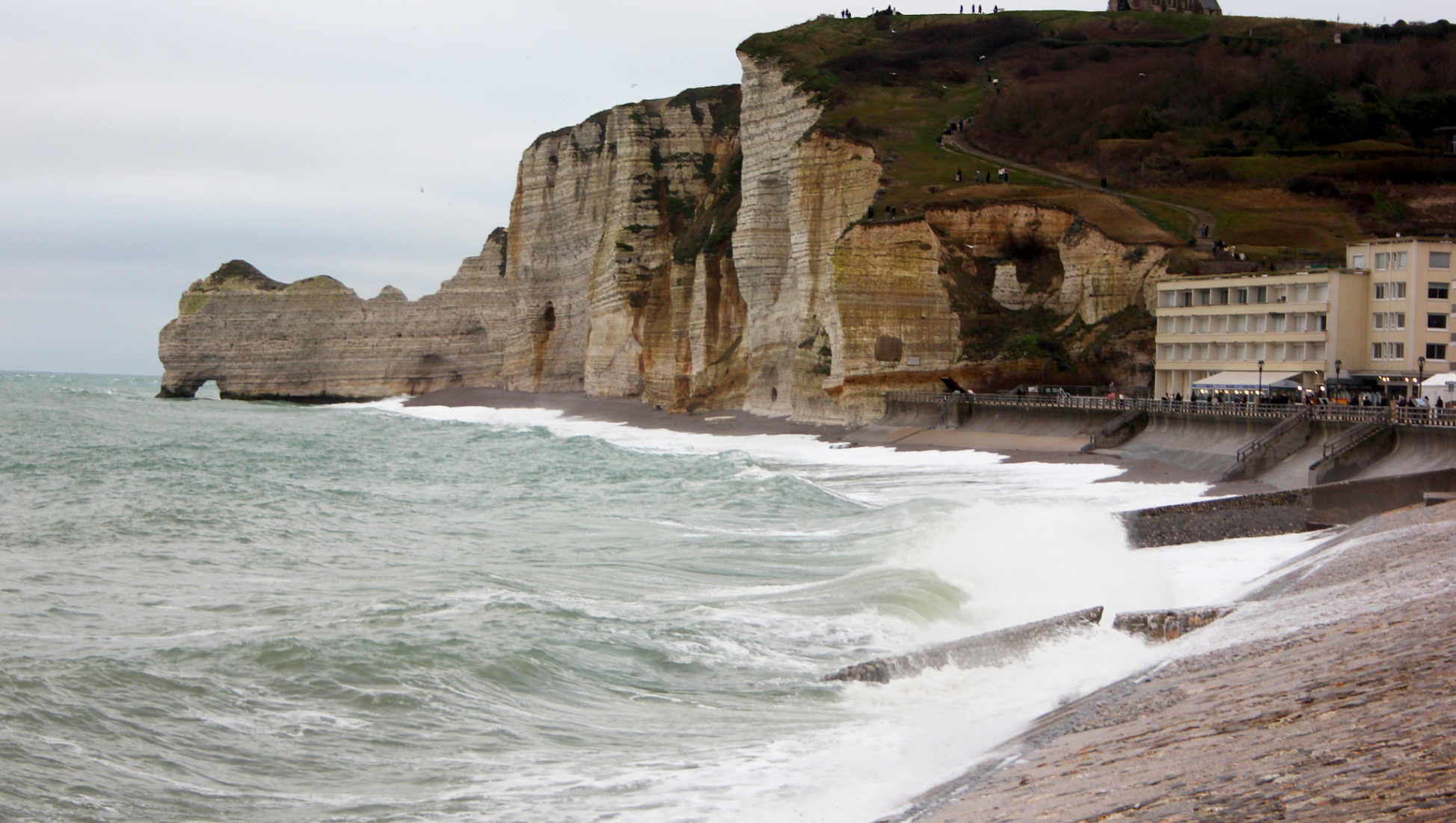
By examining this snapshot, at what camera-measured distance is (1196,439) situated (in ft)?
120

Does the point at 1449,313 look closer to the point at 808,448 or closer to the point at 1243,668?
the point at 808,448

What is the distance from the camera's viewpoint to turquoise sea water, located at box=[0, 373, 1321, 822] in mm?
10125

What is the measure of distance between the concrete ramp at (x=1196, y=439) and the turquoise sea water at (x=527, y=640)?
382cm

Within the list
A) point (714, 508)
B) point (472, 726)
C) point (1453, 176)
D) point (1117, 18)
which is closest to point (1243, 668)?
point (472, 726)

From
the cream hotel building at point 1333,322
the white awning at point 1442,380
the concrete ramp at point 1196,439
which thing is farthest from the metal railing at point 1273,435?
the cream hotel building at point 1333,322

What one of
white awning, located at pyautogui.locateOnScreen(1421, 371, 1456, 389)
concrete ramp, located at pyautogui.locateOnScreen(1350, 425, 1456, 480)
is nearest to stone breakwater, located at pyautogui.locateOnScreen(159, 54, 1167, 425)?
white awning, located at pyautogui.locateOnScreen(1421, 371, 1456, 389)

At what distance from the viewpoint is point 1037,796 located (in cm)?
811

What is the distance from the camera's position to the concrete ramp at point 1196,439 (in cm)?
3381

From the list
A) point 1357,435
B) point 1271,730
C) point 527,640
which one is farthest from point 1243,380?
point 1271,730

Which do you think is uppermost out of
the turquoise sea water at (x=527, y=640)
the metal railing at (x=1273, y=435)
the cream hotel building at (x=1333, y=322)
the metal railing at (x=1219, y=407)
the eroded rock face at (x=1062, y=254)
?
the eroded rock face at (x=1062, y=254)

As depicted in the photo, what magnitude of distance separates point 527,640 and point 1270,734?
9.16m

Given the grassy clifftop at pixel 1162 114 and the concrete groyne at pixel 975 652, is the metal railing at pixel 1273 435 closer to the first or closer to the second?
the concrete groyne at pixel 975 652

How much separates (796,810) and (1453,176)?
67.7 metres

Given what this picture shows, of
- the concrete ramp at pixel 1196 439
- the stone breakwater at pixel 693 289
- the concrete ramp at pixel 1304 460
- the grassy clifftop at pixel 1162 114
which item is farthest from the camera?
the grassy clifftop at pixel 1162 114
